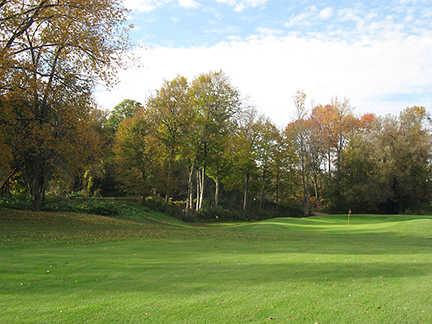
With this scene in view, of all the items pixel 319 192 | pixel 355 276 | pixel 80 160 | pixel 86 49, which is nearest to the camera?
pixel 355 276

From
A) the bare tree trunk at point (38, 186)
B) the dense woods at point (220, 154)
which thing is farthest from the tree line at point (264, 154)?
the bare tree trunk at point (38, 186)

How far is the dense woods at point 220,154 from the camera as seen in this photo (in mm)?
27703

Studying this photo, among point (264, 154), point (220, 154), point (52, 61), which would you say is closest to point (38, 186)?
point (52, 61)

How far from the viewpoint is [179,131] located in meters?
45.1

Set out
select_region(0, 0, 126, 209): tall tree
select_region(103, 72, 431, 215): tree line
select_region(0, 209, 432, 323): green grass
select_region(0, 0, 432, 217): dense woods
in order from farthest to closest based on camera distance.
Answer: select_region(103, 72, 431, 215): tree line
select_region(0, 0, 432, 217): dense woods
select_region(0, 0, 126, 209): tall tree
select_region(0, 209, 432, 323): green grass

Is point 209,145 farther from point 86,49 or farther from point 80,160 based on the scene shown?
point 86,49

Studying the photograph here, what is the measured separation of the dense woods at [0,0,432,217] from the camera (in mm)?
27703

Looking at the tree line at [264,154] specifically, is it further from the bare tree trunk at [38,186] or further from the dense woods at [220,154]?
the bare tree trunk at [38,186]

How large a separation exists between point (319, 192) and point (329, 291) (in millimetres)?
53267

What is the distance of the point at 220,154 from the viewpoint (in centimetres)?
4688

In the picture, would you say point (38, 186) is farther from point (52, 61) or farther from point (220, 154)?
point (220, 154)

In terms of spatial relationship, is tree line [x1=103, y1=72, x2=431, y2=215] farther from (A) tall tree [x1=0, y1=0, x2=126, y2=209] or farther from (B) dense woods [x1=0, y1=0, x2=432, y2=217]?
(A) tall tree [x1=0, y1=0, x2=126, y2=209]

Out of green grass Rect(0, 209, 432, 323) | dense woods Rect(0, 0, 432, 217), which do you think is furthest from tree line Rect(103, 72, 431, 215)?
green grass Rect(0, 209, 432, 323)

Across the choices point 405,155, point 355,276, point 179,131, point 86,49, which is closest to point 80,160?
point 86,49
